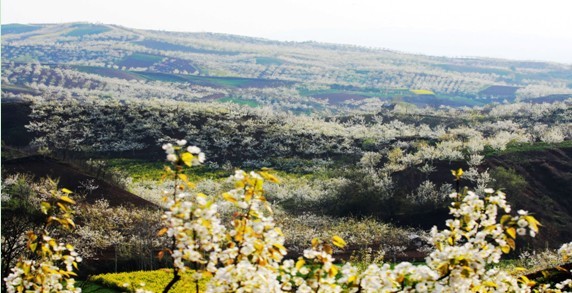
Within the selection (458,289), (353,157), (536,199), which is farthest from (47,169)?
(458,289)

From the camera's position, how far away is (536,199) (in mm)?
55938

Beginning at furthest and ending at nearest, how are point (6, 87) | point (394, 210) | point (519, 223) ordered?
point (6, 87) < point (394, 210) < point (519, 223)

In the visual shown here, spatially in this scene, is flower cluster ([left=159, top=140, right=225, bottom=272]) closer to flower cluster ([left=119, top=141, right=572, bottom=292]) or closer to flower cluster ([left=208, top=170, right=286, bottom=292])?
flower cluster ([left=119, top=141, right=572, bottom=292])

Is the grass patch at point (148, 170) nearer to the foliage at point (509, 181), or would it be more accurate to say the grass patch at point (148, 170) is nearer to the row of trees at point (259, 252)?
the foliage at point (509, 181)

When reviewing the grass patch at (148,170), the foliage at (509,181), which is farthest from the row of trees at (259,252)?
the grass patch at (148,170)

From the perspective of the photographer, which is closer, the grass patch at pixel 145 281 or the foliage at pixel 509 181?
the grass patch at pixel 145 281

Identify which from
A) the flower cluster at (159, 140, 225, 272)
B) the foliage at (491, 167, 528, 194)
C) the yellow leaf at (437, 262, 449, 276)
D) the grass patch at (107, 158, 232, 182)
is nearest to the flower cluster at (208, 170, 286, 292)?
the flower cluster at (159, 140, 225, 272)

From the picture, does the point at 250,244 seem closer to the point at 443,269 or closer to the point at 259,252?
the point at 259,252

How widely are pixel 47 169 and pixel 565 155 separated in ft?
197

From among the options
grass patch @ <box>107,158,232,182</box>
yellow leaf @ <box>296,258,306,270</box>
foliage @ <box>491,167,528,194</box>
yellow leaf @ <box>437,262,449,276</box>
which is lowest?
grass patch @ <box>107,158,232,182</box>

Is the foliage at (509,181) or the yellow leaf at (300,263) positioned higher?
the yellow leaf at (300,263)

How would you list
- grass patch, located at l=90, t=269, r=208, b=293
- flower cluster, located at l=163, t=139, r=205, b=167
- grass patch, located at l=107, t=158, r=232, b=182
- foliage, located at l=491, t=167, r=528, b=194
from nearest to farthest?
flower cluster, located at l=163, t=139, r=205, b=167
grass patch, located at l=90, t=269, r=208, b=293
foliage, located at l=491, t=167, r=528, b=194
grass patch, located at l=107, t=158, r=232, b=182

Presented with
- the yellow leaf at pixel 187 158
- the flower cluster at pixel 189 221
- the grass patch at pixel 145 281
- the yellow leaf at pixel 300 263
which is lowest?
the grass patch at pixel 145 281

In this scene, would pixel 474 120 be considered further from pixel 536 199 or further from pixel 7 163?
pixel 7 163
